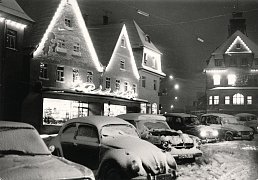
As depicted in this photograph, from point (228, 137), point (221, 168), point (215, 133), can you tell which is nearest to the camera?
point (221, 168)

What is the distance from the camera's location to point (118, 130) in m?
9.73

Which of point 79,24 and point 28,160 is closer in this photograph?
point 28,160

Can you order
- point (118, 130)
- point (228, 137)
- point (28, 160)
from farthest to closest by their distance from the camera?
1. point (228, 137)
2. point (118, 130)
3. point (28, 160)

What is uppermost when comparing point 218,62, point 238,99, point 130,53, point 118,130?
point 218,62

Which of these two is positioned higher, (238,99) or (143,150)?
(238,99)

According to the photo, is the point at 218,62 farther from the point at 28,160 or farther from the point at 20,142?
the point at 28,160

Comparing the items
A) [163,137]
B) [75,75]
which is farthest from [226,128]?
[75,75]

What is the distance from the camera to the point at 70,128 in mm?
9883

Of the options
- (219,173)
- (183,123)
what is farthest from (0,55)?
(219,173)

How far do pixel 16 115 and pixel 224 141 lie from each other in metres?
16.2

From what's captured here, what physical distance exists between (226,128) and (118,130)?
1540 cm

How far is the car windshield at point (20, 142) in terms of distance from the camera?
6199 millimetres

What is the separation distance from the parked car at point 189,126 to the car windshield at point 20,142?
1412 cm

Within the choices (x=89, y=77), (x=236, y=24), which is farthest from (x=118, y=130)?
(x=236, y=24)
